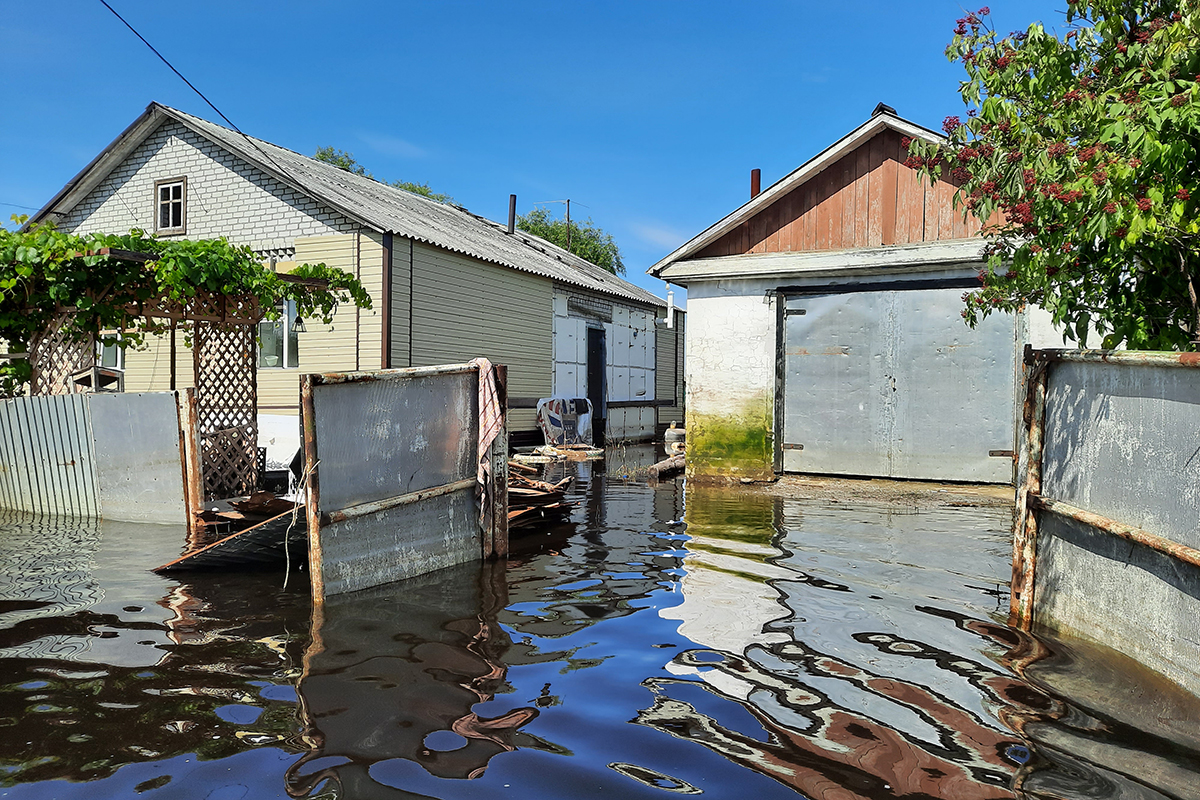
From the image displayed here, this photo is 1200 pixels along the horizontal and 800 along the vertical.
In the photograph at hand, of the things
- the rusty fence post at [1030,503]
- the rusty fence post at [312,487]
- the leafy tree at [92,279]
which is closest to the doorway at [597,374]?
the leafy tree at [92,279]

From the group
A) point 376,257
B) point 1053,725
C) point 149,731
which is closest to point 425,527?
point 149,731

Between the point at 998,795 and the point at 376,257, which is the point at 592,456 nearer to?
the point at 376,257

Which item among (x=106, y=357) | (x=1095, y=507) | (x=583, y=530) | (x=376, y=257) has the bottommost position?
(x=583, y=530)

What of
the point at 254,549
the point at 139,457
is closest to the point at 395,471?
the point at 254,549

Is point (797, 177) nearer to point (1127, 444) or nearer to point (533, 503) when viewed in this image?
point (533, 503)

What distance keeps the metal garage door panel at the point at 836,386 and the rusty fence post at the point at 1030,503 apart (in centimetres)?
659

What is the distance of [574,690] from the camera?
4125mm

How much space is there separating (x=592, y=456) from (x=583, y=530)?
8612 mm

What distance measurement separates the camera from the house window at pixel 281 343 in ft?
51.7

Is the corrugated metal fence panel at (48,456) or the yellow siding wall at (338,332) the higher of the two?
the yellow siding wall at (338,332)

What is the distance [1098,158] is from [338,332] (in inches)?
526

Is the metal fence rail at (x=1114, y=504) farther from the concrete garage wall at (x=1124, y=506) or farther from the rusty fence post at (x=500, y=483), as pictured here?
the rusty fence post at (x=500, y=483)

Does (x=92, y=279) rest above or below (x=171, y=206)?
below

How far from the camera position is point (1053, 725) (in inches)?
145
